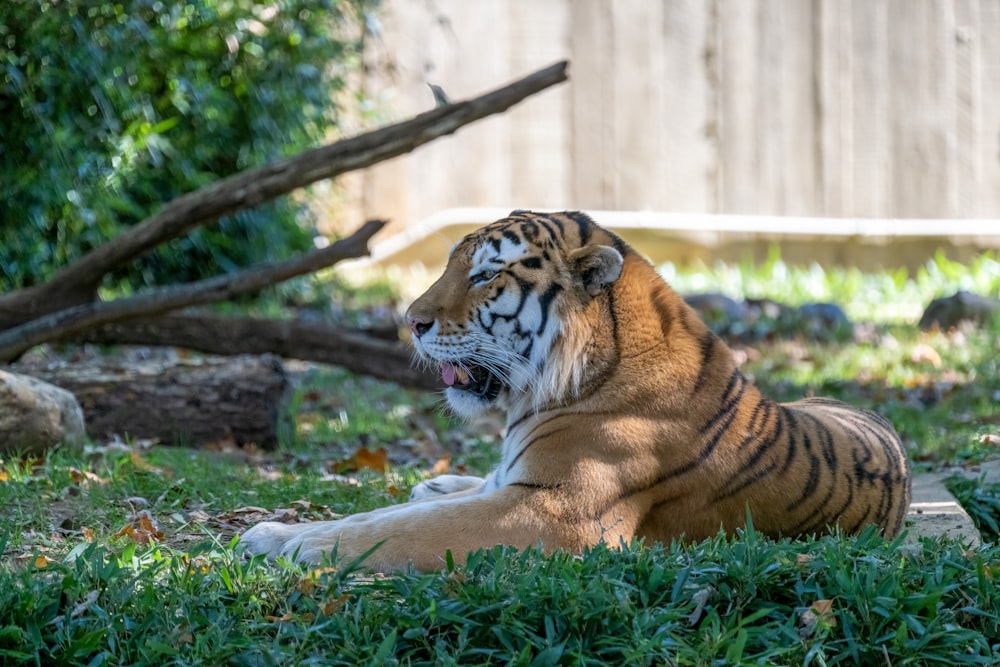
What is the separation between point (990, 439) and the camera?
6.27 m

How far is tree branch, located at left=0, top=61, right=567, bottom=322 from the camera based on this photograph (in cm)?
652

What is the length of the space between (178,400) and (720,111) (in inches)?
306

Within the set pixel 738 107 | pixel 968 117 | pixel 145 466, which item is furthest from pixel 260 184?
pixel 968 117

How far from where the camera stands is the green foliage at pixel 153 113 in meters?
8.39

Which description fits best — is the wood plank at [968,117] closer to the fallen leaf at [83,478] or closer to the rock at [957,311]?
the rock at [957,311]

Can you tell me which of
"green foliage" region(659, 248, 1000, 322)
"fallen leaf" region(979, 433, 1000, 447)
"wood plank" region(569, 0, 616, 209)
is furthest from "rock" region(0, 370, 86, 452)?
"wood plank" region(569, 0, 616, 209)

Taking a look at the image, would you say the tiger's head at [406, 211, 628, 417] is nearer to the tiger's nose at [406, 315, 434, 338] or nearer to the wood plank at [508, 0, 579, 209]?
the tiger's nose at [406, 315, 434, 338]

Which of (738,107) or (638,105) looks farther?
(738,107)

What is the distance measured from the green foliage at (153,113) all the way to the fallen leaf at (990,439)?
6108 mm

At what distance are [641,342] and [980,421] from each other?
395cm

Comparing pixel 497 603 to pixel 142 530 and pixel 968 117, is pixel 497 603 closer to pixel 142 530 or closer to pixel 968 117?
pixel 142 530

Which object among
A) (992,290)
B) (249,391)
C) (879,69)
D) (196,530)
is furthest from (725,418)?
(879,69)

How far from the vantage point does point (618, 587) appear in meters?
3.24

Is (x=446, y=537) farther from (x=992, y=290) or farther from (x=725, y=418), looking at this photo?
(x=992, y=290)
